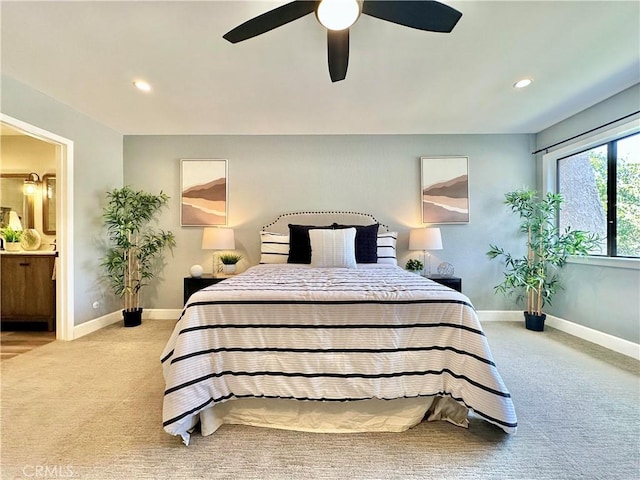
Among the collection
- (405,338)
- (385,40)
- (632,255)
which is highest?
(385,40)

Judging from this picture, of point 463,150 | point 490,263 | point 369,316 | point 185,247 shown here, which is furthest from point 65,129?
point 490,263

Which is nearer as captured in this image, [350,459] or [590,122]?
[350,459]

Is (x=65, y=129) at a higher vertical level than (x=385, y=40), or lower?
lower

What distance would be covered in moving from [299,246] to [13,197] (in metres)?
4.02

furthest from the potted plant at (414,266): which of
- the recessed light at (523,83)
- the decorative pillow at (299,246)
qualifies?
the recessed light at (523,83)

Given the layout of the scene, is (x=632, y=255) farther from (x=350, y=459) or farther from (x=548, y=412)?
(x=350, y=459)

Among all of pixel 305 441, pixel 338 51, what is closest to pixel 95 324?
pixel 305 441

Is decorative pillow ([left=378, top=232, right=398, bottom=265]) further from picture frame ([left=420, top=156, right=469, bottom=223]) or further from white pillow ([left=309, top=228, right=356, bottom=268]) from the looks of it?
picture frame ([left=420, top=156, right=469, bottom=223])

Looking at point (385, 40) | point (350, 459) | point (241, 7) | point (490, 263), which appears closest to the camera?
point (350, 459)

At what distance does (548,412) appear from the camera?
5.68 ft

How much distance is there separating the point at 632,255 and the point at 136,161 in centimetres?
576

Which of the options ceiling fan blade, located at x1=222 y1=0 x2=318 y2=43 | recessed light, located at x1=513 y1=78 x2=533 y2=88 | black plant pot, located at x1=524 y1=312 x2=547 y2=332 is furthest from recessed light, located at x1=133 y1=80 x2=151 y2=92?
Answer: black plant pot, located at x1=524 y1=312 x2=547 y2=332

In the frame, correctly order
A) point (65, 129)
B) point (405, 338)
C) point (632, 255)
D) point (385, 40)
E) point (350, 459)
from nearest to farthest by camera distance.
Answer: point (350, 459) → point (405, 338) → point (385, 40) → point (632, 255) → point (65, 129)

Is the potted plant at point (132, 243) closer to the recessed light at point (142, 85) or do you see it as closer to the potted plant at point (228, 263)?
the potted plant at point (228, 263)
